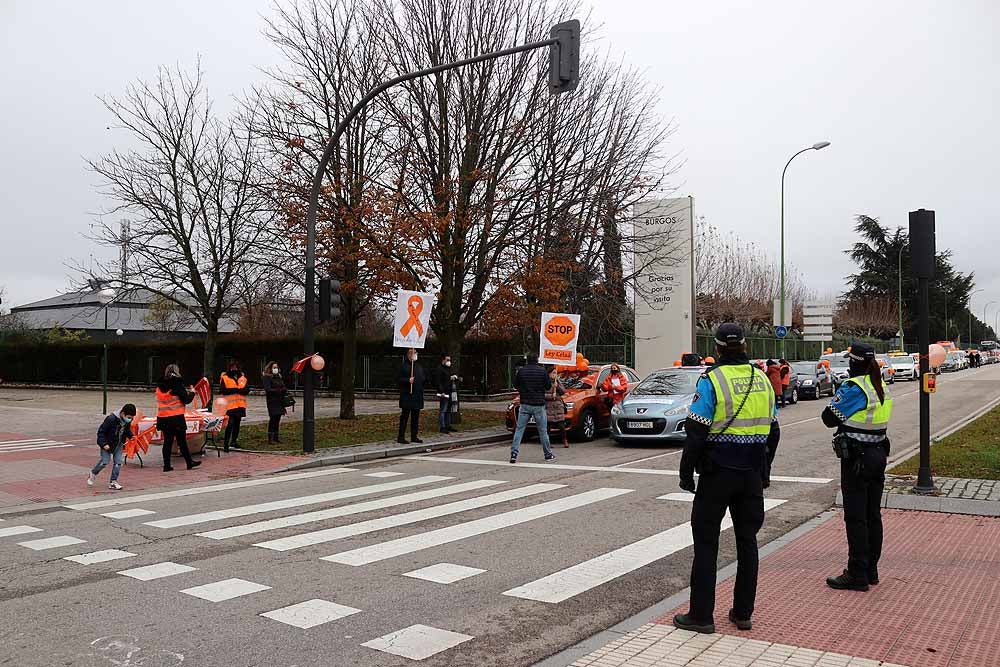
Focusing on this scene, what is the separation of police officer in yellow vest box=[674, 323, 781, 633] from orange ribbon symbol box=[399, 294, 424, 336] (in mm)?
12107

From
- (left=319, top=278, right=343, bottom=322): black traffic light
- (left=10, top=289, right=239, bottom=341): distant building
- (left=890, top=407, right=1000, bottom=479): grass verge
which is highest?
(left=10, top=289, right=239, bottom=341): distant building

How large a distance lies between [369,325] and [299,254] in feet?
67.0

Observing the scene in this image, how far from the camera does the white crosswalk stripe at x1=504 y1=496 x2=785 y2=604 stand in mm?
6012

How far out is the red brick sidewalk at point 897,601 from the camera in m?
4.76

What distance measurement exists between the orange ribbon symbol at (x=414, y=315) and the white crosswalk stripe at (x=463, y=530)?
23.9 ft

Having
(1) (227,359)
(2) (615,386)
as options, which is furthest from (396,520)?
(1) (227,359)

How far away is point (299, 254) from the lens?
19.4 m

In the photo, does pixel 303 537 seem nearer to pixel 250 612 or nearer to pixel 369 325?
pixel 250 612

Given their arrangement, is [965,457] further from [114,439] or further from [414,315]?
[114,439]

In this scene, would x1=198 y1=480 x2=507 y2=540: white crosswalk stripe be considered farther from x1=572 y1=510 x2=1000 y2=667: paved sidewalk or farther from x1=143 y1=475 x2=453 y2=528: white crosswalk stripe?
x1=572 y1=510 x2=1000 y2=667: paved sidewalk

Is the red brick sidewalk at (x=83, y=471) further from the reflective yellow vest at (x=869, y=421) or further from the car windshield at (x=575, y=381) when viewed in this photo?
the reflective yellow vest at (x=869, y=421)

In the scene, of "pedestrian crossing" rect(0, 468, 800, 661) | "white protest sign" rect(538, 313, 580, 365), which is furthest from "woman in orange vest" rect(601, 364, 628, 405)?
"pedestrian crossing" rect(0, 468, 800, 661)

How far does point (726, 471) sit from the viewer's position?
4.99m

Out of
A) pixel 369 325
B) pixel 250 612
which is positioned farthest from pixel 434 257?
pixel 369 325
